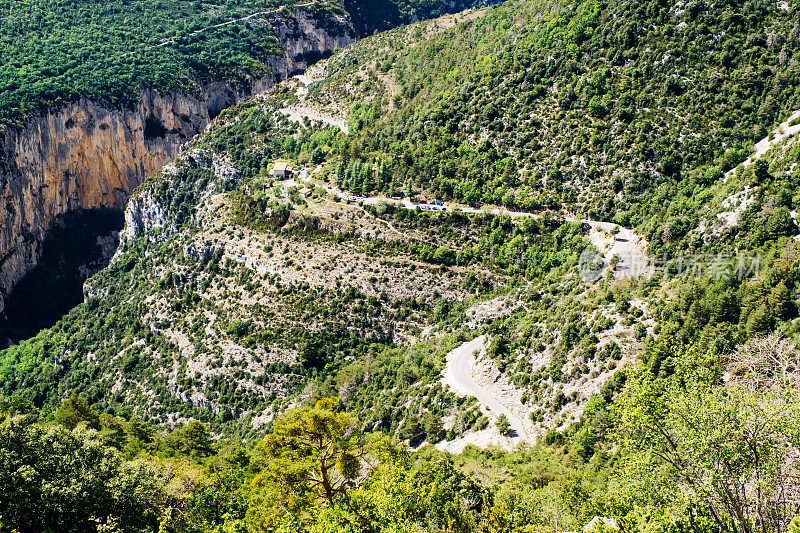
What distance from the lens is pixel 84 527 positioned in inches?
Result: 1199

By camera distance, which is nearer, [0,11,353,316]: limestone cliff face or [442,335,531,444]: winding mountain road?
[442,335,531,444]: winding mountain road

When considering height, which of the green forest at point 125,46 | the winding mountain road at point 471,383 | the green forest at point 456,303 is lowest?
the winding mountain road at point 471,383

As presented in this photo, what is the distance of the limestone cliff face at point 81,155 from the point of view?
113375 mm

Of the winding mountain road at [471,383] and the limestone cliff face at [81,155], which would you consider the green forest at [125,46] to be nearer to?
the limestone cliff face at [81,155]

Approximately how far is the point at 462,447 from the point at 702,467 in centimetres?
3318

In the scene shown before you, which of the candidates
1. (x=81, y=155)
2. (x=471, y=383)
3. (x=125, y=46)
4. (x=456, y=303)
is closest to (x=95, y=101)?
(x=81, y=155)

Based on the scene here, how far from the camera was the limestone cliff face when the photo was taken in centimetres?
11338

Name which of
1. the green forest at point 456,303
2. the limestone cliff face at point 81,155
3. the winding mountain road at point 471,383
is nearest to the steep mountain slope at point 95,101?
the limestone cliff face at point 81,155

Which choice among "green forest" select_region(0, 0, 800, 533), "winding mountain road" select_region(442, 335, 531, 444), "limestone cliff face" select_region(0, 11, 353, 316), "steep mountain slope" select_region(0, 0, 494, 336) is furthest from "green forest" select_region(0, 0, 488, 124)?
"winding mountain road" select_region(442, 335, 531, 444)

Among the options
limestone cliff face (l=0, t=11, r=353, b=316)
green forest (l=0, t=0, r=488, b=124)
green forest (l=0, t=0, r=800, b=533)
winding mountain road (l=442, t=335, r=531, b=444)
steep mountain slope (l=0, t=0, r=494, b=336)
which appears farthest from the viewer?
green forest (l=0, t=0, r=488, b=124)

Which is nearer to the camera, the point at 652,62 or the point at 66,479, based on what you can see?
the point at 66,479

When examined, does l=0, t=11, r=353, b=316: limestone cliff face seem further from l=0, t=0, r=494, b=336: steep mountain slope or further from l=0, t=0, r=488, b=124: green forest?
l=0, t=0, r=488, b=124: green forest

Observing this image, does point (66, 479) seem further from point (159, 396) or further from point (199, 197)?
point (199, 197)

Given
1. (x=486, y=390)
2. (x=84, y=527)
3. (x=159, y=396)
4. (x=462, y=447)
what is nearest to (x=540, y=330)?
(x=486, y=390)
